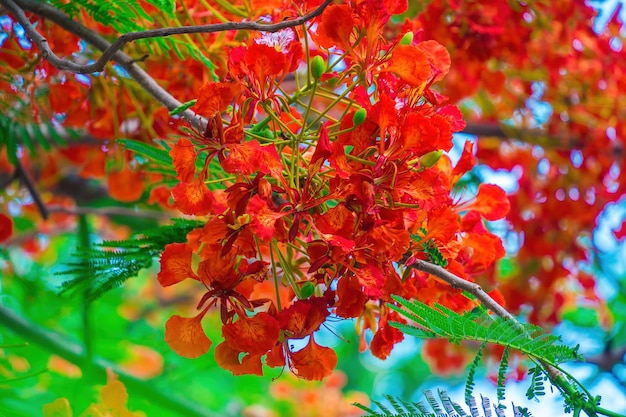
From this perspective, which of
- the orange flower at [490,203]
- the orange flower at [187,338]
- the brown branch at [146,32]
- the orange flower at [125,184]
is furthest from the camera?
the orange flower at [125,184]

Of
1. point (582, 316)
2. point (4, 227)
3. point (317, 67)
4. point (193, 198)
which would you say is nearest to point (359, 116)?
point (317, 67)

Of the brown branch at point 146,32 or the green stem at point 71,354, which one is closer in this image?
the brown branch at point 146,32

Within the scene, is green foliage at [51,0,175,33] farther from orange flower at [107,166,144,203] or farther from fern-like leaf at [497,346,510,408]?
fern-like leaf at [497,346,510,408]

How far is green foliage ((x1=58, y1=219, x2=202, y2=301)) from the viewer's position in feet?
3.41

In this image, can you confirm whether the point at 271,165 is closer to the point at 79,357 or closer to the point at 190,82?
the point at 190,82

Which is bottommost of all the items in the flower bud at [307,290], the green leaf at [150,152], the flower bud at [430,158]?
the flower bud at [307,290]

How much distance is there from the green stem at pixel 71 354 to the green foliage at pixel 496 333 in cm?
100

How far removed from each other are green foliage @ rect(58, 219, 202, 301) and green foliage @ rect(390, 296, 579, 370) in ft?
1.25

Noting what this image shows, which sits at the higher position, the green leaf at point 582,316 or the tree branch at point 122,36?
the green leaf at point 582,316

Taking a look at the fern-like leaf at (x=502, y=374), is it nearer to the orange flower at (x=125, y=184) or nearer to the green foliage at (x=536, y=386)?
the green foliage at (x=536, y=386)

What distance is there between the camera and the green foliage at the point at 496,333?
31.2 inches

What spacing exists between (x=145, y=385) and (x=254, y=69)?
127cm

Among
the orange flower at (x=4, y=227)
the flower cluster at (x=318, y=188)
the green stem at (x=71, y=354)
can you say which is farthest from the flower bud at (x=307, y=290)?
the green stem at (x=71, y=354)

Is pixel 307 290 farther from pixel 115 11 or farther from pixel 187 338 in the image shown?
pixel 115 11
